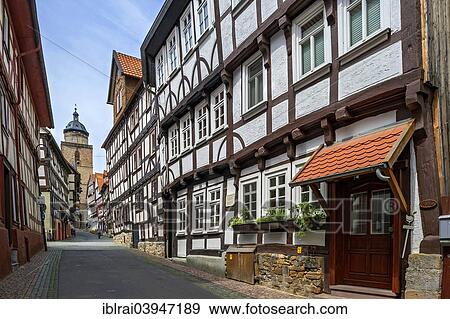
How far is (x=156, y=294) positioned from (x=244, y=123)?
10.4ft

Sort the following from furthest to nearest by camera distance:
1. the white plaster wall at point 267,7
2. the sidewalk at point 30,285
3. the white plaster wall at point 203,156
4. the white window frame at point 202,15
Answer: the white plaster wall at point 203,156 < the white window frame at point 202,15 < the white plaster wall at point 267,7 < the sidewalk at point 30,285

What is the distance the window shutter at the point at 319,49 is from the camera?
5.45m

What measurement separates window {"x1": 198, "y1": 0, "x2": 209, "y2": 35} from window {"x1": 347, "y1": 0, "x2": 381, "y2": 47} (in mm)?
4335

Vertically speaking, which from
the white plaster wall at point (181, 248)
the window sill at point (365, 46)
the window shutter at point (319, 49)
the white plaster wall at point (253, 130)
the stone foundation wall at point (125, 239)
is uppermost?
the window shutter at point (319, 49)

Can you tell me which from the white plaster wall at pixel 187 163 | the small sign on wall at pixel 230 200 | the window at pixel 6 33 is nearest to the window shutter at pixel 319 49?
the small sign on wall at pixel 230 200

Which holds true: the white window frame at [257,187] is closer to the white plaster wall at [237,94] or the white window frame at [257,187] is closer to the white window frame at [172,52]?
the white plaster wall at [237,94]

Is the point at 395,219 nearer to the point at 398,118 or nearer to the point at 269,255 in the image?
the point at 398,118

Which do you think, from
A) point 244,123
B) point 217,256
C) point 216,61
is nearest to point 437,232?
point 244,123

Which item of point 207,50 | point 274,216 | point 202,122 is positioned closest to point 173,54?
point 207,50

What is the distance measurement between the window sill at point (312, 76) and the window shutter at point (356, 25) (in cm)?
40

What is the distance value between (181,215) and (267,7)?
577 centimetres

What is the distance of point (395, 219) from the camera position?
165 inches

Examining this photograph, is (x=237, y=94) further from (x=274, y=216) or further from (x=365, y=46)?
(x=365, y=46)

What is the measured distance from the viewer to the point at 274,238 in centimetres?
624
